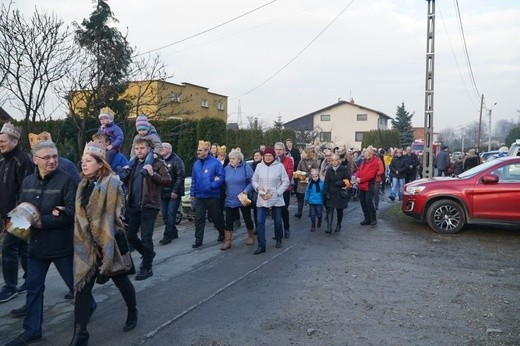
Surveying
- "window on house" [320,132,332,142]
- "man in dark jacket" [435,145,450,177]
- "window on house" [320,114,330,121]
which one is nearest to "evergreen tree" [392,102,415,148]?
"window on house" [320,132,332,142]

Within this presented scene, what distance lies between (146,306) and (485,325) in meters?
3.76

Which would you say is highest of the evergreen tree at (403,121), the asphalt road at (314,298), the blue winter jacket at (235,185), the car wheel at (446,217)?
the evergreen tree at (403,121)

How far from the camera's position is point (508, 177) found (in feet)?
31.4

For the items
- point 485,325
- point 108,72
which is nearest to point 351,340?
point 485,325

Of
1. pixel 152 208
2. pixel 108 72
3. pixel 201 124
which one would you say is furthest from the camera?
pixel 201 124

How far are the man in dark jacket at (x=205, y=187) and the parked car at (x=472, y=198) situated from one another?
15.7 ft

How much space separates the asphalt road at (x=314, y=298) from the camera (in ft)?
14.8

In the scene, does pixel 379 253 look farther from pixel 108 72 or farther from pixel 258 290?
pixel 108 72

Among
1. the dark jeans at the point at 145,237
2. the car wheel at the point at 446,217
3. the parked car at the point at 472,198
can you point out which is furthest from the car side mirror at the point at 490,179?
the dark jeans at the point at 145,237

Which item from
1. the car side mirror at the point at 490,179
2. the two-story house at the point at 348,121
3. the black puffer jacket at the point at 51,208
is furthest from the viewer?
the two-story house at the point at 348,121

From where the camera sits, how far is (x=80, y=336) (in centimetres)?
413

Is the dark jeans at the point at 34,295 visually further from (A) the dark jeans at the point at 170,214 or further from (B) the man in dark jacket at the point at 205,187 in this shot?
(A) the dark jeans at the point at 170,214

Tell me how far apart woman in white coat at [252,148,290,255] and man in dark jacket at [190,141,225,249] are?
0.70 metres

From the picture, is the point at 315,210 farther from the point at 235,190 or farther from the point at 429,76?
the point at 429,76
